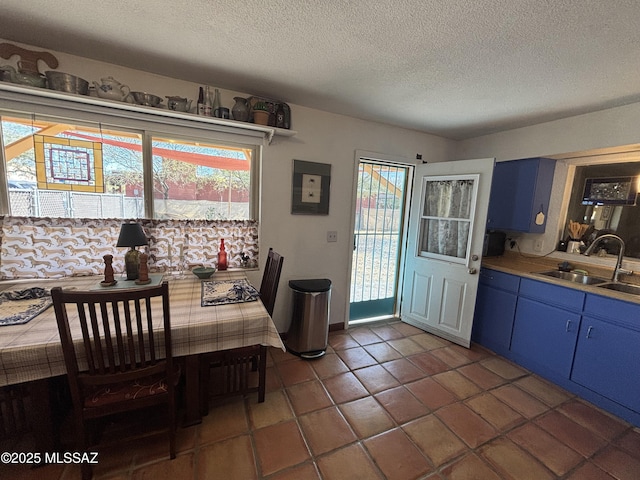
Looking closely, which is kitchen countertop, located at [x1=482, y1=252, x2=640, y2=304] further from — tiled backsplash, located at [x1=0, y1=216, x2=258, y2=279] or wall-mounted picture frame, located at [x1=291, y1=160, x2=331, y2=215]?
tiled backsplash, located at [x1=0, y1=216, x2=258, y2=279]

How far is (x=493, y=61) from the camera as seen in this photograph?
5.28ft

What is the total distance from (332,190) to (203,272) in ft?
4.85

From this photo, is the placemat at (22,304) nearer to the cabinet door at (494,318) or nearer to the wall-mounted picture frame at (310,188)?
the wall-mounted picture frame at (310,188)

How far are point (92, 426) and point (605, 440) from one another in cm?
313

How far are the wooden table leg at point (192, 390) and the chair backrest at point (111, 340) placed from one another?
218mm

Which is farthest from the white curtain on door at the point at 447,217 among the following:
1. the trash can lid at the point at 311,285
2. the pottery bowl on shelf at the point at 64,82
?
the pottery bowl on shelf at the point at 64,82

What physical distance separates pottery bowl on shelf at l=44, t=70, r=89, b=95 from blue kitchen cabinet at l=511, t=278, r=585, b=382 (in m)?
3.78

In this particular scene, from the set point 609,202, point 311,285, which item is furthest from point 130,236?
point 609,202

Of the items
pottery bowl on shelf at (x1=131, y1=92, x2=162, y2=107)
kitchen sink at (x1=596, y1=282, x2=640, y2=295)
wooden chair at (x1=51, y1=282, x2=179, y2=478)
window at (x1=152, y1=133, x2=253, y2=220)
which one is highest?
pottery bowl on shelf at (x1=131, y1=92, x2=162, y2=107)

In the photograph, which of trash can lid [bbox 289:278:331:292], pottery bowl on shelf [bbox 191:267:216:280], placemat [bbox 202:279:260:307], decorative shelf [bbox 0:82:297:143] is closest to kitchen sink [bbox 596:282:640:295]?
trash can lid [bbox 289:278:331:292]

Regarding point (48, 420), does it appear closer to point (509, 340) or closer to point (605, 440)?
point (605, 440)

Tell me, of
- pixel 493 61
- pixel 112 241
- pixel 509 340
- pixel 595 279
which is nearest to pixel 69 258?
pixel 112 241

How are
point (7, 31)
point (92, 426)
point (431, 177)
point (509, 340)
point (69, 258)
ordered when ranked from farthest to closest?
point (431, 177) < point (509, 340) < point (69, 258) < point (7, 31) < point (92, 426)

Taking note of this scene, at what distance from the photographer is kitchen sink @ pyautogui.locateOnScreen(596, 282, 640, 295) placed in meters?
2.08
